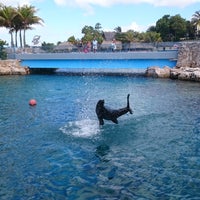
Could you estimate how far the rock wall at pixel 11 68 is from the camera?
52156 mm

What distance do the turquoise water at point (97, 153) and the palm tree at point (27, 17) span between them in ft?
129

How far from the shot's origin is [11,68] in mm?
52406

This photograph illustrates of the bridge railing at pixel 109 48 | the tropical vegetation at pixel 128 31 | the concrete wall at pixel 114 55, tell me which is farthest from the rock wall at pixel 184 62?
the tropical vegetation at pixel 128 31

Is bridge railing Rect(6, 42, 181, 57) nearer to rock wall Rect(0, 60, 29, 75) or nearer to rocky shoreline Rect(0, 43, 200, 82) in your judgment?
rocky shoreline Rect(0, 43, 200, 82)

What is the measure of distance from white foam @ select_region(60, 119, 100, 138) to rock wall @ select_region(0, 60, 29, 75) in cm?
3584

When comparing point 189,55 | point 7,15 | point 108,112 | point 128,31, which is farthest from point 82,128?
point 128,31

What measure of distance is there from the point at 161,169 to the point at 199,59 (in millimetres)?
33232

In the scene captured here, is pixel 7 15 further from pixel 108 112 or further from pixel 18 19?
pixel 108 112

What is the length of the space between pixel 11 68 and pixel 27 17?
13.0 m

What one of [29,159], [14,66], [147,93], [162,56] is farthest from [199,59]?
[29,159]

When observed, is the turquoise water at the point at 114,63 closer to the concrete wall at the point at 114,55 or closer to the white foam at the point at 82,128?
the concrete wall at the point at 114,55

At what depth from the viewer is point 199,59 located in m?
42.6

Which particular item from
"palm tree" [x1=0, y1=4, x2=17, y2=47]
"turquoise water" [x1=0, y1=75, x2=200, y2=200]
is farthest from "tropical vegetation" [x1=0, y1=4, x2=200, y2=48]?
"turquoise water" [x1=0, y1=75, x2=200, y2=200]

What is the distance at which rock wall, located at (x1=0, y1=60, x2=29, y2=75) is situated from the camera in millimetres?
52156
